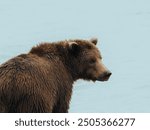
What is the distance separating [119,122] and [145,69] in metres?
91.5

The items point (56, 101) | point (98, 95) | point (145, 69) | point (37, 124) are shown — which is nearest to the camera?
point (37, 124)

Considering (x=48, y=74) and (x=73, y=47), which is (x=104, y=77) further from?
(x=48, y=74)

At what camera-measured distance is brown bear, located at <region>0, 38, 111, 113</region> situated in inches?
543

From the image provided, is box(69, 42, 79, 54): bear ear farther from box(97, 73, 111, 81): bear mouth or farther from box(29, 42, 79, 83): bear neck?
box(97, 73, 111, 81): bear mouth

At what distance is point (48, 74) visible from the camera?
14.6m

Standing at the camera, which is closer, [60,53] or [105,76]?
[105,76]

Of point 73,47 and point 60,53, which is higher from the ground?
point 73,47

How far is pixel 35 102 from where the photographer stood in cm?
1395

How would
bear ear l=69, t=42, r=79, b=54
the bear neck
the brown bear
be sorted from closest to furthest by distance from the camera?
the brown bear
the bear neck
bear ear l=69, t=42, r=79, b=54

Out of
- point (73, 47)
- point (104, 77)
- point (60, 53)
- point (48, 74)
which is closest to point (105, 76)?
point (104, 77)

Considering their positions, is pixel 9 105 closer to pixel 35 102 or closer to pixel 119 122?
pixel 35 102

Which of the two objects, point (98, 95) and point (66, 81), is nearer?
point (66, 81)

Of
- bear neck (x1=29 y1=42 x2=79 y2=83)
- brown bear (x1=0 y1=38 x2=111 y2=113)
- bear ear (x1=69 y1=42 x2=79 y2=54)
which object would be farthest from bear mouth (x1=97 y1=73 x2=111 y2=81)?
bear ear (x1=69 y1=42 x2=79 y2=54)

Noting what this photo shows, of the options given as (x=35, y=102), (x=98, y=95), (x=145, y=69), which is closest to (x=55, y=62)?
(x=35, y=102)
